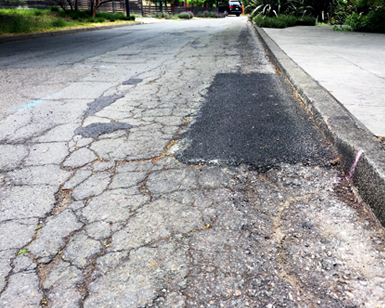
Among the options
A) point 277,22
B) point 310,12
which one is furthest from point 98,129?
point 310,12

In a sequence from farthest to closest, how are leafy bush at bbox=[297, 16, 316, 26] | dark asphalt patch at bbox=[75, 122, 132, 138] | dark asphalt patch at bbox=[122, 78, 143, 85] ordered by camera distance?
leafy bush at bbox=[297, 16, 316, 26], dark asphalt patch at bbox=[122, 78, 143, 85], dark asphalt patch at bbox=[75, 122, 132, 138]

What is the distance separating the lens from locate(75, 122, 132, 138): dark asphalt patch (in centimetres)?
279

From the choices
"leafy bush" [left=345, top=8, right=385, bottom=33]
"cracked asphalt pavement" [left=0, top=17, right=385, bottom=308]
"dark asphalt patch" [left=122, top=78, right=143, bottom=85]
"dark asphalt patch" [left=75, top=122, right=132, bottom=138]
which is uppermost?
"leafy bush" [left=345, top=8, right=385, bottom=33]

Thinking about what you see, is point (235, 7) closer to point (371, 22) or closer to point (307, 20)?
point (307, 20)

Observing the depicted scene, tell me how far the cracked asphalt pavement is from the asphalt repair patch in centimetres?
2

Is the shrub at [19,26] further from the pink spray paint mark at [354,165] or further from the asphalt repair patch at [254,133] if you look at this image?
the pink spray paint mark at [354,165]

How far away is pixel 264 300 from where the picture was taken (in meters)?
1.18

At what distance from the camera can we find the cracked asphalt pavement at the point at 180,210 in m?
1.25

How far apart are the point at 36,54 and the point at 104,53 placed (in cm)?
168

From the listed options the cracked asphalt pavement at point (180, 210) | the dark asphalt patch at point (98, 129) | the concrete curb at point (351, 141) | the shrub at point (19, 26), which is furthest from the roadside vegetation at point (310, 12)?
the dark asphalt patch at point (98, 129)

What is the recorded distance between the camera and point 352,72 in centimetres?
408

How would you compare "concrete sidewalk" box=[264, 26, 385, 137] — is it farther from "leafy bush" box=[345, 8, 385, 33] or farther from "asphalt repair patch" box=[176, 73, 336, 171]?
"leafy bush" box=[345, 8, 385, 33]

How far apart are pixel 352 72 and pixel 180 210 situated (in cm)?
373

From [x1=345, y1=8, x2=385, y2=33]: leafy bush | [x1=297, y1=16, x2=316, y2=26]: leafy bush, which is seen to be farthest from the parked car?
[x1=345, y1=8, x2=385, y2=33]: leafy bush
